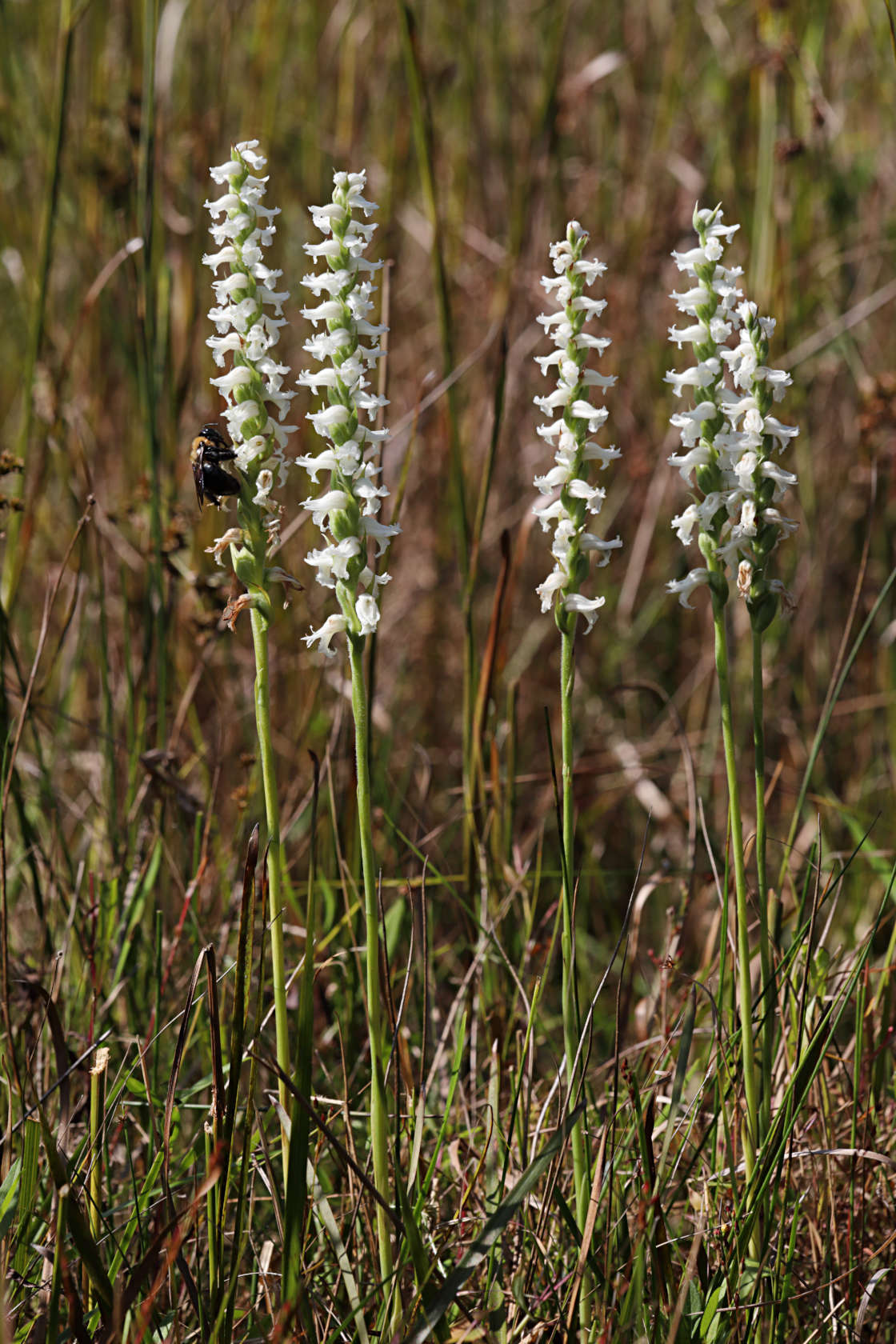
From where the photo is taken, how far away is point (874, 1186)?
6.75ft

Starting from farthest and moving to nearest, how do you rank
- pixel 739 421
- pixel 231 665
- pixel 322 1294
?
pixel 231 665 → pixel 739 421 → pixel 322 1294

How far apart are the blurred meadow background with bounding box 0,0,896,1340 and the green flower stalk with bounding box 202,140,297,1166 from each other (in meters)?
0.33

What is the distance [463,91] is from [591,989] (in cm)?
336

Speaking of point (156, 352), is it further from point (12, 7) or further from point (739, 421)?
point (12, 7)

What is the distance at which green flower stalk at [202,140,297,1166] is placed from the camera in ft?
5.33

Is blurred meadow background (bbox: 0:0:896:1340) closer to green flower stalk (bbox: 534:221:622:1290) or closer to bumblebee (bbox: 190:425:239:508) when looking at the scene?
green flower stalk (bbox: 534:221:622:1290)

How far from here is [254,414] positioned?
1.65 m

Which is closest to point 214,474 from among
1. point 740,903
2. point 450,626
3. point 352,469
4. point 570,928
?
point 352,469

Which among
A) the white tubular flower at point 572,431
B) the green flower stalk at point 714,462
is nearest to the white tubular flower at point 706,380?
the green flower stalk at point 714,462

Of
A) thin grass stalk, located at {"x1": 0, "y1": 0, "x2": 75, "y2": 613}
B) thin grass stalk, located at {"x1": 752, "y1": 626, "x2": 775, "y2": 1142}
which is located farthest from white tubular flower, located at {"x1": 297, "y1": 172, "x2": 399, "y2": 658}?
thin grass stalk, located at {"x1": 0, "y1": 0, "x2": 75, "y2": 613}

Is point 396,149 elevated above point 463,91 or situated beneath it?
situated beneath

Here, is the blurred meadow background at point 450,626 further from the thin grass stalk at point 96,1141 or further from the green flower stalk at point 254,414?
the green flower stalk at point 254,414

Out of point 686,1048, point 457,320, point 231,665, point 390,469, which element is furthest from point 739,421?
point 457,320

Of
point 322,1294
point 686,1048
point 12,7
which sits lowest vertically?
point 322,1294
